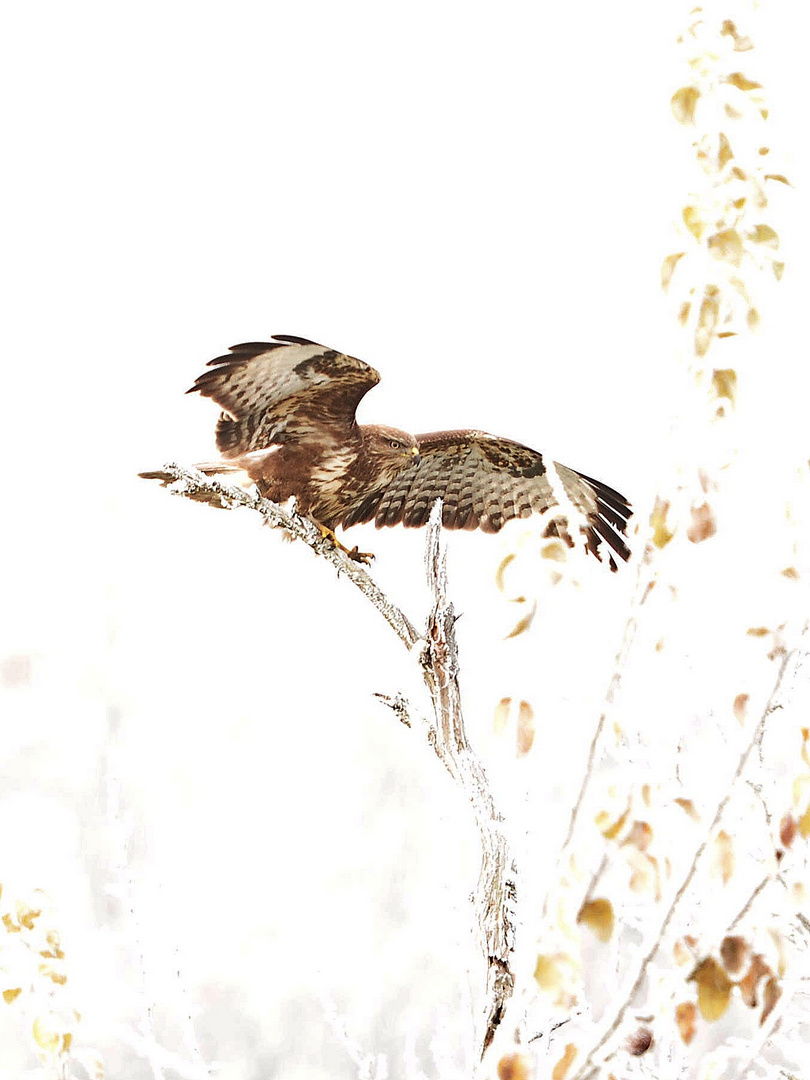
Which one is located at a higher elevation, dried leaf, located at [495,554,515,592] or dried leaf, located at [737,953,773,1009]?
dried leaf, located at [495,554,515,592]

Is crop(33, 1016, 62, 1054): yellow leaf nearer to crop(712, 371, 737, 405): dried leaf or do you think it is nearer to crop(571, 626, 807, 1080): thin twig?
crop(571, 626, 807, 1080): thin twig

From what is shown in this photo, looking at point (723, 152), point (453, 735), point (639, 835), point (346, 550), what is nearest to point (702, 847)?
point (639, 835)

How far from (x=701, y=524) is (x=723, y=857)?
128mm

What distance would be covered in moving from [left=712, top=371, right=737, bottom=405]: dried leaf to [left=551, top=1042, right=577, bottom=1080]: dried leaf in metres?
0.27

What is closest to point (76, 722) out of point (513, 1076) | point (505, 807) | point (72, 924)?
point (72, 924)

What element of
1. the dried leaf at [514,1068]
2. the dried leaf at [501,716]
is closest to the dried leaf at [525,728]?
the dried leaf at [501,716]

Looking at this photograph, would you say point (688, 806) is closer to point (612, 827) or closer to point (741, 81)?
point (612, 827)

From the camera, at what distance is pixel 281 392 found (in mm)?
1034

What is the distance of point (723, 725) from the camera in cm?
65

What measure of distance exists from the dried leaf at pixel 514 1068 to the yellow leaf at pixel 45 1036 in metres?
0.23

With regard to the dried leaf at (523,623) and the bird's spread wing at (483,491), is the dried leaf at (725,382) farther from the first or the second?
the bird's spread wing at (483,491)

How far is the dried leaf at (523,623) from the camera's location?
1.18ft

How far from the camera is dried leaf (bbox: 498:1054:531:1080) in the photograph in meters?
0.36

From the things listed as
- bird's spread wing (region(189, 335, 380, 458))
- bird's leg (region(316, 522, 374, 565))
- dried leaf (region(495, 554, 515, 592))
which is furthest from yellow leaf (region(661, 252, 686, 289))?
bird's leg (region(316, 522, 374, 565))
